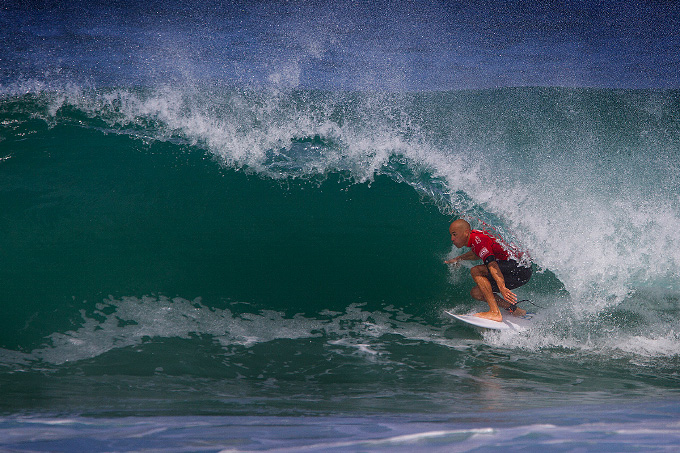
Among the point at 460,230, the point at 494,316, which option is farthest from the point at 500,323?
the point at 460,230

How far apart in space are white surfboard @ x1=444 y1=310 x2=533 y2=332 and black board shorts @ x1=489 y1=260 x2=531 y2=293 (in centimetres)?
29

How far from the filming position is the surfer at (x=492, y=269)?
12.7 ft

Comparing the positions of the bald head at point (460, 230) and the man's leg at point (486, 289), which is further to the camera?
the man's leg at point (486, 289)

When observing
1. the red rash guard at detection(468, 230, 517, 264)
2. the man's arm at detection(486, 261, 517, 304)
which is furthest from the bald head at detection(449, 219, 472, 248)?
the man's arm at detection(486, 261, 517, 304)

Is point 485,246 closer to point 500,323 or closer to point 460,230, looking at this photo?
point 460,230

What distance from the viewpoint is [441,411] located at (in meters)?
2.45

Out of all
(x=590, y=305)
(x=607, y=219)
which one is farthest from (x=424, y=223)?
(x=607, y=219)

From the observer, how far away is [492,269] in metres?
3.90

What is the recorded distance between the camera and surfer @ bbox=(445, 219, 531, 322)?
3875mm

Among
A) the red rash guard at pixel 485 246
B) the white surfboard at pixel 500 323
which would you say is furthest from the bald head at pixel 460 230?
the white surfboard at pixel 500 323

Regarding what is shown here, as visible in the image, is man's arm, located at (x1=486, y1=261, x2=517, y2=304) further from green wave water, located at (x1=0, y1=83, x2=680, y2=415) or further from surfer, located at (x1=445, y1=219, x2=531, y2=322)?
green wave water, located at (x1=0, y1=83, x2=680, y2=415)

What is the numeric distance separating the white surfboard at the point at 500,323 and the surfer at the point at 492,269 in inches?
1.8

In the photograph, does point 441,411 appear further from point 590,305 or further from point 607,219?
point 607,219

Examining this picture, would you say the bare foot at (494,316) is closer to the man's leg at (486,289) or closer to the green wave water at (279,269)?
the man's leg at (486,289)
